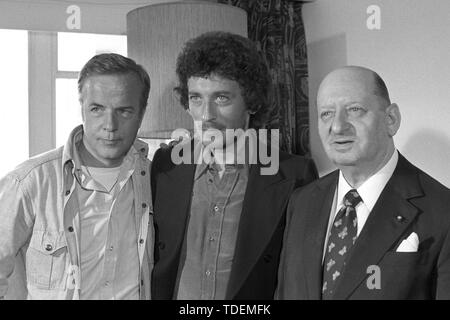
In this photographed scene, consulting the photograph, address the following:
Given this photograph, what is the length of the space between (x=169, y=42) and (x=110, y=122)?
2.60ft

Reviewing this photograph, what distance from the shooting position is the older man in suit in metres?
1.43

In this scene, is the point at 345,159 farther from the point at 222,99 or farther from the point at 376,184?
the point at 222,99

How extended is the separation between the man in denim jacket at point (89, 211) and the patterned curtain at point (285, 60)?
5.60 ft

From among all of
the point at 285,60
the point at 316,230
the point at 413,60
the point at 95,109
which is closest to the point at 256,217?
the point at 316,230

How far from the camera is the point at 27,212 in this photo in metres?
1.74

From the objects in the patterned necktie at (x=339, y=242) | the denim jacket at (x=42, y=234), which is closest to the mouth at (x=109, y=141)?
the denim jacket at (x=42, y=234)

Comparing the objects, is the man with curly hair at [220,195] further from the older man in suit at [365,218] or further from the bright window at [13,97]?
the bright window at [13,97]

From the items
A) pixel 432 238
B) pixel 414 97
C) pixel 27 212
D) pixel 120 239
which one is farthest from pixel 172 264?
pixel 414 97

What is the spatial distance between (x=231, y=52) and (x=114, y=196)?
570 mm

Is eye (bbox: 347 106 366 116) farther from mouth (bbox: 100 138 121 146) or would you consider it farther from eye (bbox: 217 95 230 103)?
mouth (bbox: 100 138 121 146)

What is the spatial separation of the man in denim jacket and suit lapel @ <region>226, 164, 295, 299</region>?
0.87 feet

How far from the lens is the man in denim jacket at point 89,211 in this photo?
5.69 feet

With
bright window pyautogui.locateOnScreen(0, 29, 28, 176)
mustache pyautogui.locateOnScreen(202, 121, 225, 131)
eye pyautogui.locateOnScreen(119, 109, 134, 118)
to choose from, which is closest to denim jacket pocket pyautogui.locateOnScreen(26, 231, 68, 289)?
eye pyautogui.locateOnScreen(119, 109, 134, 118)
